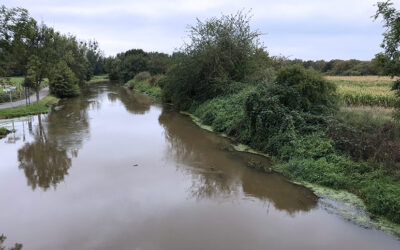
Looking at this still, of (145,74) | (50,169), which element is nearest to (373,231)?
(50,169)

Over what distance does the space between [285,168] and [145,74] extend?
137 ft

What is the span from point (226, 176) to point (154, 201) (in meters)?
2.90

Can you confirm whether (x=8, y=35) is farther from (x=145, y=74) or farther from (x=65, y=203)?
(x=145, y=74)

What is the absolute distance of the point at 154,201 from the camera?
8.28m

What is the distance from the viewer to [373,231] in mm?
6738

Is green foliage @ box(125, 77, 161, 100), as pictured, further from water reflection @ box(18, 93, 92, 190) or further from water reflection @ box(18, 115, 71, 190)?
water reflection @ box(18, 115, 71, 190)

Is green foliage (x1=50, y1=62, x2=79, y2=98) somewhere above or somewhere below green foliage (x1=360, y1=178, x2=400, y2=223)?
above

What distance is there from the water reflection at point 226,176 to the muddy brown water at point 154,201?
31 mm

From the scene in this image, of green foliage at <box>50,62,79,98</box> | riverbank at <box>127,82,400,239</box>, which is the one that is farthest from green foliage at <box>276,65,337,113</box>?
green foliage at <box>50,62,79,98</box>

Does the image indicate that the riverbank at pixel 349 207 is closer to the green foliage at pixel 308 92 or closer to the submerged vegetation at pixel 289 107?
the submerged vegetation at pixel 289 107

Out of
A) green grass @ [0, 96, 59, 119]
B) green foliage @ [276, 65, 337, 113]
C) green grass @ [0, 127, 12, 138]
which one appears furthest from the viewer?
green grass @ [0, 96, 59, 119]

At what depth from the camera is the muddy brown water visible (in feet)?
21.4

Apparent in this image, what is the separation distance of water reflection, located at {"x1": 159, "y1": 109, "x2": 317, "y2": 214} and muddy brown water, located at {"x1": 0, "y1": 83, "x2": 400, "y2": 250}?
3cm

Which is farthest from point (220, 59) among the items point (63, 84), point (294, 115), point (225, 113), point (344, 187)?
point (63, 84)
